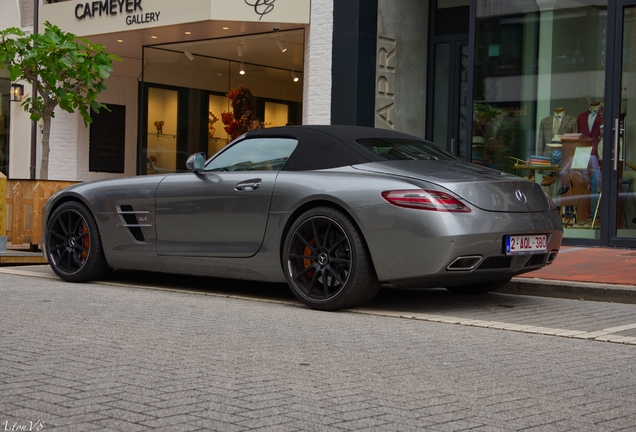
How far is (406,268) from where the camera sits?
20.0 feet

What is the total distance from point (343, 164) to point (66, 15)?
12.2m

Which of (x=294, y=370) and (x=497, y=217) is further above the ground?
(x=497, y=217)

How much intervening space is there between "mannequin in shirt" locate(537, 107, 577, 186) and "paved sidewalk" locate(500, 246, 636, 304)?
285cm

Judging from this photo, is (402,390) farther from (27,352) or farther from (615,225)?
(615,225)

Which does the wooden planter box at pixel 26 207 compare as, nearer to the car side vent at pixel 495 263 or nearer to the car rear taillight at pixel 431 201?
the car rear taillight at pixel 431 201

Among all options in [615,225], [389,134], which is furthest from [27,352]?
[615,225]

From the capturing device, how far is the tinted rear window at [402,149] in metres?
6.85

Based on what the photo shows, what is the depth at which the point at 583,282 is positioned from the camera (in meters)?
7.65

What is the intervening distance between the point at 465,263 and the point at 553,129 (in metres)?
6.41

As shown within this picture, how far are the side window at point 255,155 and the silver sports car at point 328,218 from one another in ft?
0.04

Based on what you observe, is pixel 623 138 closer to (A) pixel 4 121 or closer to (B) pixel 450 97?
(B) pixel 450 97

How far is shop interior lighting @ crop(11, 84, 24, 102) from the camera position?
19781 millimetres

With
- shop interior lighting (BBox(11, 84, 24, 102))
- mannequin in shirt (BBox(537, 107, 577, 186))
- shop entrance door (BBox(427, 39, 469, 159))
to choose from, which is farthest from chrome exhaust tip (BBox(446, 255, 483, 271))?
shop interior lighting (BBox(11, 84, 24, 102))

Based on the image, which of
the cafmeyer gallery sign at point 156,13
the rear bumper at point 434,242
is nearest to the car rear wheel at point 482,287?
the rear bumper at point 434,242
